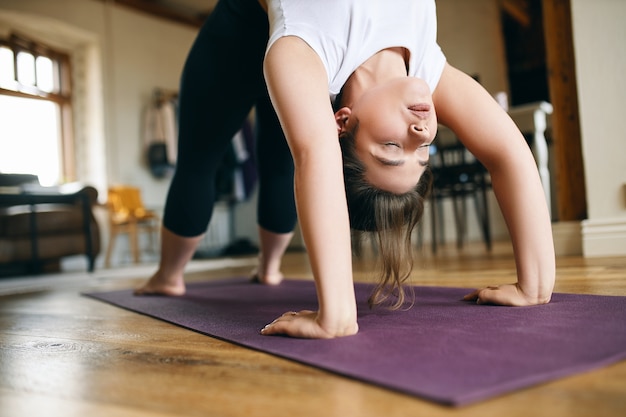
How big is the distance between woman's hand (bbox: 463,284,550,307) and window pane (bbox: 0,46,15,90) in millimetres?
5385

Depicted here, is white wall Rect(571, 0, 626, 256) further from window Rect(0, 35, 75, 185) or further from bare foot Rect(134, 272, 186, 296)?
window Rect(0, 35, 75, 185)

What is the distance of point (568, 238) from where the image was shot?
93.5 inches

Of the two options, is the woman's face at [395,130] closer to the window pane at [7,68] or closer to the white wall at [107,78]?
the window pane at [7,68]

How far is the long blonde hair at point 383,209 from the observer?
928 millimetres

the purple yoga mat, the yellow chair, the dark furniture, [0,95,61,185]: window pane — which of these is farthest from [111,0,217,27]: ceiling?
the purple yoga mat

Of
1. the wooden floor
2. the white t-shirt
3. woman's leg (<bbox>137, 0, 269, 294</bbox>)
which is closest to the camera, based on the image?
the wooden floor

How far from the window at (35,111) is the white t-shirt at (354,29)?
5167 millimetres

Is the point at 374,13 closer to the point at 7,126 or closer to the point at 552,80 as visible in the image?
the point at 552,80

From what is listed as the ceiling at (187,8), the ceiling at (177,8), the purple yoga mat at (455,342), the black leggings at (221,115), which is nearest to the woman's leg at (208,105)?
the black leggings at (221,115)

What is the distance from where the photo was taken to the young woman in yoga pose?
0.80 metres

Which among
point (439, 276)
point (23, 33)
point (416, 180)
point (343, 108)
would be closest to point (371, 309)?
point (416, 180)

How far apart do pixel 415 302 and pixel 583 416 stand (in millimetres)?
730

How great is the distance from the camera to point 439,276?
1854 millimetres

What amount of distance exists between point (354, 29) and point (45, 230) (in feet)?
12.6
